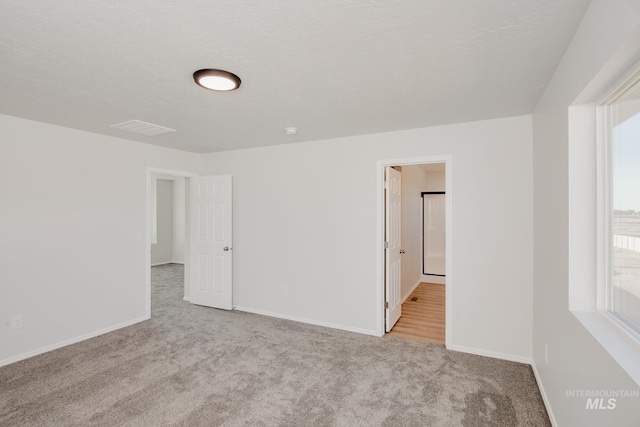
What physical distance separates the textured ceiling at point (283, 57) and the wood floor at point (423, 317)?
247 centimetres

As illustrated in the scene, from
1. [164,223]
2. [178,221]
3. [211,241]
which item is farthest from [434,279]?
[164,223]

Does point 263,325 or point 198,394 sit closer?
point 198,394

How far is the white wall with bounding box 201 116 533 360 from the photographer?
3.04 m

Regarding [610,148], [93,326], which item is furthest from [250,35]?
[93,326]

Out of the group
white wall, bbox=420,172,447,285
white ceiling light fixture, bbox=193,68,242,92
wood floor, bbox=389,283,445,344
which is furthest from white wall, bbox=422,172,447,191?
white ceiling light fixture, bbox=193,68,242,92

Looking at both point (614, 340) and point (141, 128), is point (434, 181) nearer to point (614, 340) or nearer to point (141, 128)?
point (141, 128)

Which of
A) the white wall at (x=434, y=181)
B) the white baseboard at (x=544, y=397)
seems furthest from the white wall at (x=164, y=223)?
the white baseboard at (x=544, y=397)

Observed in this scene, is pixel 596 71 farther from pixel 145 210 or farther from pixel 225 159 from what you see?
pixel 145 210

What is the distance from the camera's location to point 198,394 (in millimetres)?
2496

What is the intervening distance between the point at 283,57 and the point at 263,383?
2494 millimetres

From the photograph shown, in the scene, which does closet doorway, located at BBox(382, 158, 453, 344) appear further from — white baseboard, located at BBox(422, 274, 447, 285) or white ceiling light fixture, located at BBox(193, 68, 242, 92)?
white ceiling light fixture, located at BBox(193, 68, 242, 92)

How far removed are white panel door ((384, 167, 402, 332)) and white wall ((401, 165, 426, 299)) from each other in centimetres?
75

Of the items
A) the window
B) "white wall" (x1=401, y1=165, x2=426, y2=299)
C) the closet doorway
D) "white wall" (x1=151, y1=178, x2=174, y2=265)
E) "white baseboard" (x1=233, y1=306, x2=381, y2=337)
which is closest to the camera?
the window

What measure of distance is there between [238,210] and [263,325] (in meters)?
1.68
